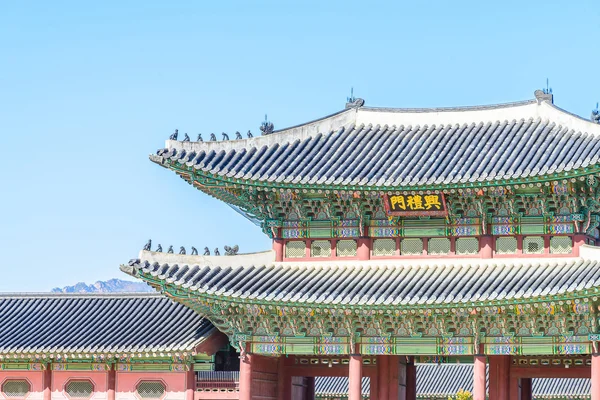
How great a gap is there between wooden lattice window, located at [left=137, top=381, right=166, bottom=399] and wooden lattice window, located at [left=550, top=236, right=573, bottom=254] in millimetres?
11642

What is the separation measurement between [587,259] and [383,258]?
5.56 meters

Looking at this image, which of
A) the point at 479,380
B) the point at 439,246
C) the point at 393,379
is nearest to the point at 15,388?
the point at 393,379

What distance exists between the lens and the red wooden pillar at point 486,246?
3275cm

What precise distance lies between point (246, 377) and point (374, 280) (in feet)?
14.2

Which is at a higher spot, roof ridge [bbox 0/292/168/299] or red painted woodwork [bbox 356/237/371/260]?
red painted woodwork [bbox 356/237/371/260]

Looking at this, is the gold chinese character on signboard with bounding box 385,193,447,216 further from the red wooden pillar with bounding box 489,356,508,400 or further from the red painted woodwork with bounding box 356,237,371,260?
the red wooden pillar with bounding box 489,356,508,400

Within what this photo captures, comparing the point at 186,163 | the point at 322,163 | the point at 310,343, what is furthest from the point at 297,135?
the point at 310,343

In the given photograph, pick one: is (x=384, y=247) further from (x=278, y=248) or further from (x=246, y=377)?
(x=246, y=377)

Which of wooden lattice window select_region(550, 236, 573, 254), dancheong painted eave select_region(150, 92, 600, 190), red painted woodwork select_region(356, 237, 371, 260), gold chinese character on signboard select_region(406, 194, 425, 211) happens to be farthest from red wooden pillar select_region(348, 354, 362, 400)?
wooden lattice window select_region(550, 236, 573, 254)

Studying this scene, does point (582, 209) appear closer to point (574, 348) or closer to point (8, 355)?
point (574, 348)

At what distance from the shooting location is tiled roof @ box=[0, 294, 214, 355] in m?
34.4

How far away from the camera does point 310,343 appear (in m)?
33.0

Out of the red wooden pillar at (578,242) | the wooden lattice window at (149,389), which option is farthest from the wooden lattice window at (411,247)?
the wooden lattice window at (149,389)

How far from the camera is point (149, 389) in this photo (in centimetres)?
3494
